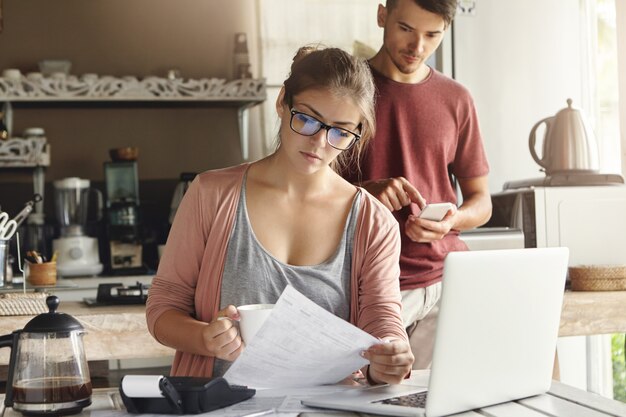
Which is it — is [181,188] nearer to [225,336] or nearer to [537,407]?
[225,336]

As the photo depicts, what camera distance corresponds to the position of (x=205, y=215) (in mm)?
1564

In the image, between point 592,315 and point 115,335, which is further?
point 592,315

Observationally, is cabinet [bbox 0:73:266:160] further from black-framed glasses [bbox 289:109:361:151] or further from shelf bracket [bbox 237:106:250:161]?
black-framed glasses [bbox 289:109:361:151]

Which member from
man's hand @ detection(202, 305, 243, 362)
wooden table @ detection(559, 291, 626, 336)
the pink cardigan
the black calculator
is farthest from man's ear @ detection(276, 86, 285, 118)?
wooden table @ detection(559, 291, 626, 336)

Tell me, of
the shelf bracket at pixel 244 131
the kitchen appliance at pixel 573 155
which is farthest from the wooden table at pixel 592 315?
the shelf bracket at pixel 244 131

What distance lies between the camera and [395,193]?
2172 millimetres

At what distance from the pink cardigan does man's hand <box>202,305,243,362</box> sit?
0.62 feet

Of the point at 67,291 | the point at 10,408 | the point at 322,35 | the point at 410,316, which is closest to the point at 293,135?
the point at 10,408

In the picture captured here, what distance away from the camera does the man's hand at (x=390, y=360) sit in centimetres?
135

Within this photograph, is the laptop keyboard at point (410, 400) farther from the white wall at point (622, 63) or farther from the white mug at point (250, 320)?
the white wall at point (622, 63)

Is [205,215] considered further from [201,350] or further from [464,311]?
[464,311]

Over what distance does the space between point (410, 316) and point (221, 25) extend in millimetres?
2416

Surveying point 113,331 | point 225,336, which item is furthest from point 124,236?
point 225,336

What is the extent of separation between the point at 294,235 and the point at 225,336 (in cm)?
33
